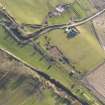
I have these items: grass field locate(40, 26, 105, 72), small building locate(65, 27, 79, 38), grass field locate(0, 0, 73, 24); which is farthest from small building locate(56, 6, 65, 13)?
grass field locate(40, 26, 105, 72)

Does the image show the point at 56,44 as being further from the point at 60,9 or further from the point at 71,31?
the point at 60,9

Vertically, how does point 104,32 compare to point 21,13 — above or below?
below

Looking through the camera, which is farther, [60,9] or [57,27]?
[60,9]

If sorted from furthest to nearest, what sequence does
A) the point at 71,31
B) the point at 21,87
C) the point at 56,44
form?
the point at 71,31
the point at 56,44
the point at 21,87

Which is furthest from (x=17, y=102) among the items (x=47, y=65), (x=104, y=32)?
(x=104, y=32)

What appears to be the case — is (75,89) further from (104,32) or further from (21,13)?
(21,13)

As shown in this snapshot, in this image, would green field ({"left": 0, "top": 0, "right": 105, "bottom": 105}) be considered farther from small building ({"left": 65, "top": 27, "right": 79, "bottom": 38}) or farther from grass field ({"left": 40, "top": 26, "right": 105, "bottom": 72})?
small building ({"left": 65, "top": 27, "right": 79, "bottom": 38})

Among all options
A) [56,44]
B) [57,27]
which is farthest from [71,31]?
[56,44]

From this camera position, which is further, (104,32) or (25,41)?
(104,32)

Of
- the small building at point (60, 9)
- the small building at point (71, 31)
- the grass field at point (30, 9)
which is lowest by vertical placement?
the small building at point (71, 31)

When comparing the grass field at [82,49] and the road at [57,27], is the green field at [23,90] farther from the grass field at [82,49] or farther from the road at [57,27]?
the grass field at [82,49]

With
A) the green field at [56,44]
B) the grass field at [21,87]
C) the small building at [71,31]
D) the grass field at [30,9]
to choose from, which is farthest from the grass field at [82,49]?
the grass field at [21,87]
